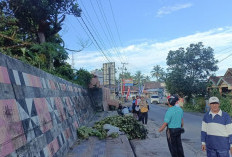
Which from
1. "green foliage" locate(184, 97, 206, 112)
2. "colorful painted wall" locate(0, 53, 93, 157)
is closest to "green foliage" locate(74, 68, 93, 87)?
"colorful painted wall" locate(0, 53, 93, 157)

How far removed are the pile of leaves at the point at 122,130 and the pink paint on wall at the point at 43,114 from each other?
2984 mm

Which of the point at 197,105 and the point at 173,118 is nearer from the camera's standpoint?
the point at 173,118

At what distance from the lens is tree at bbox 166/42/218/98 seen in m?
30.7

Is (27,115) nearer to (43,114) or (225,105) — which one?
(43,114)

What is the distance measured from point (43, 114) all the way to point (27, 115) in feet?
3.21

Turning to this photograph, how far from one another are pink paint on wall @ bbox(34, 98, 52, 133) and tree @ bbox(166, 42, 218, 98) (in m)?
27.8

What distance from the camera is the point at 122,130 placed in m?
9.57

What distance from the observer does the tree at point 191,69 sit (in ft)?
101

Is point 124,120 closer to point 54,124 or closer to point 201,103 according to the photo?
point 54,124

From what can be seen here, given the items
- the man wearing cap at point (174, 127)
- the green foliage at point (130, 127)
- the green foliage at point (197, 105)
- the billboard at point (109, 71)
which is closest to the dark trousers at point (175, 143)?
the man wearing cap at point (174, 127)

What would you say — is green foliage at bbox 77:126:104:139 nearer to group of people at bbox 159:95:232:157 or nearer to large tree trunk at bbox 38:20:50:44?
group of people at bbox 159:95:232:157

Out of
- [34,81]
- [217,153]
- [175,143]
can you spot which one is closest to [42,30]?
[34,81]

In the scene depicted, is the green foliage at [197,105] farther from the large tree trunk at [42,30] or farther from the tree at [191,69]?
the large tree trunk at [42,30]

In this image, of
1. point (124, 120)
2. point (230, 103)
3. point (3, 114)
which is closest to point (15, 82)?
point (3, 114)
